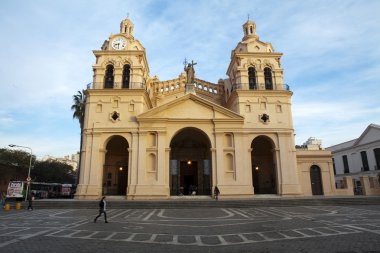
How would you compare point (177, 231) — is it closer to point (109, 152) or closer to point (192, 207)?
point (192, 207)

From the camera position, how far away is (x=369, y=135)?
4062 cm

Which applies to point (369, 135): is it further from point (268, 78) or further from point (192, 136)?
point (192, 136)

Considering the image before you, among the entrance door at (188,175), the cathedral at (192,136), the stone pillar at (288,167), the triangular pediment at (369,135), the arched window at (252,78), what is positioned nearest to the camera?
the cathedral at (192,136)

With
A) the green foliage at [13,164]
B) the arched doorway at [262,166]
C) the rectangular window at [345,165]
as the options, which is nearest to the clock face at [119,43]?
the arched doorway at [262,166]

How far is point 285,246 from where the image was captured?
7.54 meters

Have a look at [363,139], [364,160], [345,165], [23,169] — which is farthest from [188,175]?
[23,169]

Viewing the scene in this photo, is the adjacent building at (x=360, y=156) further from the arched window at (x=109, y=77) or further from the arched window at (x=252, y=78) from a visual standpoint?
the arched window at (x=109, y=77)

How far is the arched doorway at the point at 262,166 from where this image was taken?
31734 millimetres

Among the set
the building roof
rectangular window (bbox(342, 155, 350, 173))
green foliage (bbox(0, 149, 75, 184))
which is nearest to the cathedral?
the building roof

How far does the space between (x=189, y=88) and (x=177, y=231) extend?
22.2m

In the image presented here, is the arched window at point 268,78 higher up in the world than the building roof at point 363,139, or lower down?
higher up

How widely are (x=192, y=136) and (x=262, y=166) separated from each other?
9.32 m

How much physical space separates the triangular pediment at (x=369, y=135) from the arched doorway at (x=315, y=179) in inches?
636

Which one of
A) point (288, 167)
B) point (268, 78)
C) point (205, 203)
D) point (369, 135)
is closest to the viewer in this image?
point (205, 203)
